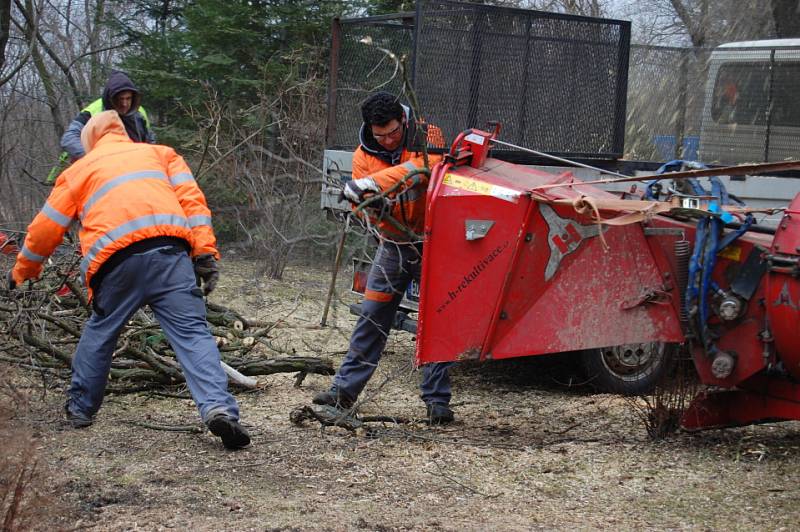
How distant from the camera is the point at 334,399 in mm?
5219

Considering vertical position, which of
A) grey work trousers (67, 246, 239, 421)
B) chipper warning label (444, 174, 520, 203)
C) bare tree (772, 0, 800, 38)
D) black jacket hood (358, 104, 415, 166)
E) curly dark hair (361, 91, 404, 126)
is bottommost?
grey work trousers (67, 246, 239, 421)

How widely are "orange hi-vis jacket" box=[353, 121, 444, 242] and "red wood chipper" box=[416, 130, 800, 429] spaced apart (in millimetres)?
375

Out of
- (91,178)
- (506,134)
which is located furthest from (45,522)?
(506,134)

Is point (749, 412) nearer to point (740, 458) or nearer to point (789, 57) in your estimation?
point (740, 458)

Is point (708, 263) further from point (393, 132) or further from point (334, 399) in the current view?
point (334, 399)

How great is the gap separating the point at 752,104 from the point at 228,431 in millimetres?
6305

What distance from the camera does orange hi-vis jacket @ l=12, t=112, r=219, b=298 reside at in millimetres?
4520

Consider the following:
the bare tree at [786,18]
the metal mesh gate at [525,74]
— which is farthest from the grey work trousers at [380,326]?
the bare tree at [786,18]

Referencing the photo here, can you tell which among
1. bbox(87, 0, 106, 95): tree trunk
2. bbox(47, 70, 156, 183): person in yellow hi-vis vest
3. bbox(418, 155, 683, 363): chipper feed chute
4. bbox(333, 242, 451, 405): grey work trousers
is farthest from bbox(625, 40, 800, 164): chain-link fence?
bbox(87, 0, 106, 95): tree trunk

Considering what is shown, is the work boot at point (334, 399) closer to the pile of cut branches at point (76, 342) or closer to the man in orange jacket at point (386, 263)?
the man in orange jacket at point (386, 263)

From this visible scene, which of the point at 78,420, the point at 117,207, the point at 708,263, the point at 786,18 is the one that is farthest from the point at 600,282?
the point at 786,18

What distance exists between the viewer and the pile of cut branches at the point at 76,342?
222 inches

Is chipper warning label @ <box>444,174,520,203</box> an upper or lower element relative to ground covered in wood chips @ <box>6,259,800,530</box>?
upper

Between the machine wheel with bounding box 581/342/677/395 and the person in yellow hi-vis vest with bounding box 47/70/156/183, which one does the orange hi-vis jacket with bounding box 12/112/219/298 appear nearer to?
the person in yellow hi-vis vest with bounding box 47/70/156/183
